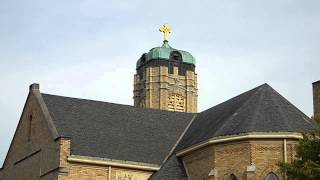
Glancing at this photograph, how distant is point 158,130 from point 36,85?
23.8ft

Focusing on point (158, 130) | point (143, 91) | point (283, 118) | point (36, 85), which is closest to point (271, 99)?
point (283, 118)

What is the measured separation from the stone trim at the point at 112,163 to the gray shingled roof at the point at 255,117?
1.87 metres

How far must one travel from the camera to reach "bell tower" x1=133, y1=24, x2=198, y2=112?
7000 cm

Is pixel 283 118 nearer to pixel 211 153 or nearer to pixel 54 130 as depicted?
pixel 211 153

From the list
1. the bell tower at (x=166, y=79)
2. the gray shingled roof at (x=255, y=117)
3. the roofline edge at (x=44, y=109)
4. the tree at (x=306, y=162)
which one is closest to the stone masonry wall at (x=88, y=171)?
the roofline edge at (x=44, y=109)

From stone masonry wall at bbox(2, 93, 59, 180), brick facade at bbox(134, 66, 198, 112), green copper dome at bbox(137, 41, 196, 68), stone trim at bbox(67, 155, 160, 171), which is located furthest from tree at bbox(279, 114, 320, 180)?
green copper dome at bbox(137, 41, 196, 68)

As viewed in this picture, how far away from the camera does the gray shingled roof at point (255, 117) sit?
34.8 metres

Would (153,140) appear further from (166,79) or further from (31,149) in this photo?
(166,79)

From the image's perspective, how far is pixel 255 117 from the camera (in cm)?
3541

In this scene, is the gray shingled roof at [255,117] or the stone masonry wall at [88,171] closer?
the gray shingled roof at [255,117]

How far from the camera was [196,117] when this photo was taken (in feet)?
149

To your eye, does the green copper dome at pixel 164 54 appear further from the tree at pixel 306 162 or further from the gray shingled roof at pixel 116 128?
the tree at pixel 306 162

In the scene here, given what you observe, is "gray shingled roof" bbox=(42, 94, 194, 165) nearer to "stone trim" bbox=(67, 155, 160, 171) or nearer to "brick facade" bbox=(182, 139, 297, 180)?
"stone trim" bbox=(67, 155, 160, 171)

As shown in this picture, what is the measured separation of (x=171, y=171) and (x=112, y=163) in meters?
3.18
